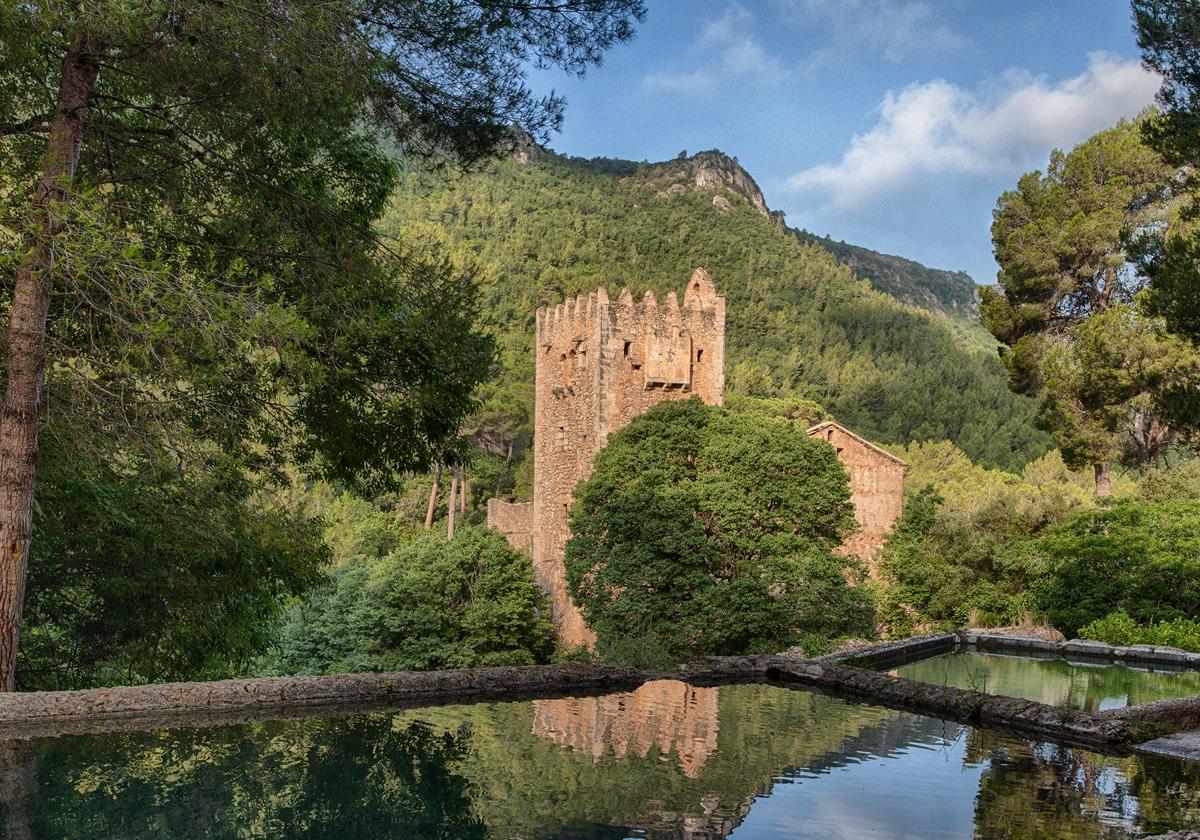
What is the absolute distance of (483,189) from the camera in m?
65.8

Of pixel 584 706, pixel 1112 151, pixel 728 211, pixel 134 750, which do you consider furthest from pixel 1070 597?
Result: pixel 728 211

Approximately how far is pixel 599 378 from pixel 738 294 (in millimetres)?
34209

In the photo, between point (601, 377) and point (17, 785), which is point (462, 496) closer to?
point (601, 377)

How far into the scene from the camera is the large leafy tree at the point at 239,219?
6160 mm

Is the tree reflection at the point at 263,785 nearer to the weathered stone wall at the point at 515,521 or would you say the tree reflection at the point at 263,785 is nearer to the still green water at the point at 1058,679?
the still green water at the point at 1058,679

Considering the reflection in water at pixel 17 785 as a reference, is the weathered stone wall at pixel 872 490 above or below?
above

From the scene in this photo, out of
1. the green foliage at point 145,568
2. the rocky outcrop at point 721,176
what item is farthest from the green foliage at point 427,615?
the rocky outcrop at point 721,176

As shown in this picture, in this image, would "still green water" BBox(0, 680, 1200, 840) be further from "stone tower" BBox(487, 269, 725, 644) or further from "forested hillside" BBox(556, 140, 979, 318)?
"forested hillside" BBox(556, 140, 979, 318)

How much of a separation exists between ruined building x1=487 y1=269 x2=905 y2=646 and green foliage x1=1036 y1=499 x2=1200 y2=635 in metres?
5.28

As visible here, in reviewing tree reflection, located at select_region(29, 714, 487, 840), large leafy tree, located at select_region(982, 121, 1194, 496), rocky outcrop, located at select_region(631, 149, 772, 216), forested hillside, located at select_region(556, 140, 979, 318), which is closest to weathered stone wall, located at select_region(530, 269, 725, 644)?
large leafy tree, located at select_region(982, 121, 1194, 496)

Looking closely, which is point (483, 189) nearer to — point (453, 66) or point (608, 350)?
point (608, 350)

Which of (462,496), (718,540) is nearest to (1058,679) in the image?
(718,540)

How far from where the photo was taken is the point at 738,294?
5553cm

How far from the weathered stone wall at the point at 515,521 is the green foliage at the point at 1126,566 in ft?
38.8
